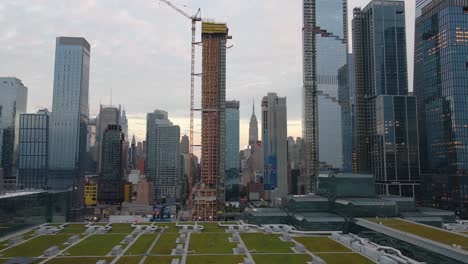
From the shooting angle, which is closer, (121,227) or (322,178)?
(121,227)

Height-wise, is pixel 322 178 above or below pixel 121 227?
above

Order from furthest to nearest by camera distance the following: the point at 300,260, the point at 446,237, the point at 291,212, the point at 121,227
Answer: the point at 291,212 < the point at 121,227 < the point at 446,237 < the point at 300,260

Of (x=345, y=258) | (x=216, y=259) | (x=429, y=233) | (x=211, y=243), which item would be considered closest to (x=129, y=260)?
(x=216, y=259)

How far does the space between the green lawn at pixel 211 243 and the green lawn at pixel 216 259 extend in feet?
13.2

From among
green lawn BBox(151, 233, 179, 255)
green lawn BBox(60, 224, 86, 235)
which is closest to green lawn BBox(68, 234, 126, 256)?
green lawn BBox(151, 233, 179, 255)

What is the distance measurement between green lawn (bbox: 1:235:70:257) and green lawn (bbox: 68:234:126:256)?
4688 mm

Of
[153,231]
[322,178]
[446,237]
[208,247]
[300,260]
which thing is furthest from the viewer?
[322,178]

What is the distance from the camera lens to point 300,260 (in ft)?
233

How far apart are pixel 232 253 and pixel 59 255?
1307 inches

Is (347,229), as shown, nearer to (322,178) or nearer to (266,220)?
(266,220)

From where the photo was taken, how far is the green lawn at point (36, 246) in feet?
257

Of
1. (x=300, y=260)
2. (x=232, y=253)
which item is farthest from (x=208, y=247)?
(x=300, y=260)

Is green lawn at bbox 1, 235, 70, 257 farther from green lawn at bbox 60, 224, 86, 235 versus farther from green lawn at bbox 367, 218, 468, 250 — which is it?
green lawn at bbox 367, 218, 468, 250

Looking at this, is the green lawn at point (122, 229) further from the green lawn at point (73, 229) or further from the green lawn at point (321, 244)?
the green lawn at point (321, 244)
